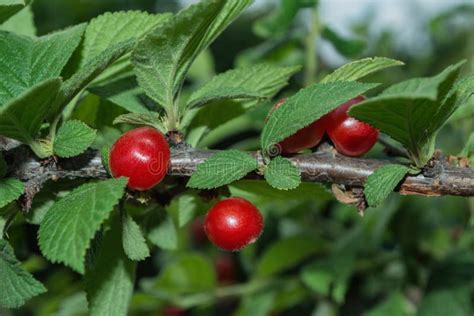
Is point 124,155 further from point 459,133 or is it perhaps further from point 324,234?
point 459,133

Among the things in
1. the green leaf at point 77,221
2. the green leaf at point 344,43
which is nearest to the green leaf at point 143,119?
the green leaf at point 77,221

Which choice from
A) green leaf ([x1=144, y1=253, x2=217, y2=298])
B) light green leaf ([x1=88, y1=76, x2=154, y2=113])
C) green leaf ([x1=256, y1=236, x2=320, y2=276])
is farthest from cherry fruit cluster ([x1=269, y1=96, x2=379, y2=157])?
green leaf ([x1=144, y1=253, x2=217, y2=298])

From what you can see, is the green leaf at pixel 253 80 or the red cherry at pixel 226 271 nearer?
Answer: the green leaf at pixel 253 80

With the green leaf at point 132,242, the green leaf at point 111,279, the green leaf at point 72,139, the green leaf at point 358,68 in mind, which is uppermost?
the green leaf at point 358,68

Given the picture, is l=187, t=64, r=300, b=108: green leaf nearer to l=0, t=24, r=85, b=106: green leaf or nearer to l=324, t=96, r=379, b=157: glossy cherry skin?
l=324, t=96, r=379, b=157: glossy cherry skin

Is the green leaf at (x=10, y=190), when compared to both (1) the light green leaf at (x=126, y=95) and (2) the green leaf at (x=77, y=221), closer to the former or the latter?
(2) the green leaf at (x=77, y=221)

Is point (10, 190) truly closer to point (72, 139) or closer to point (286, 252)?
point (72, 139)

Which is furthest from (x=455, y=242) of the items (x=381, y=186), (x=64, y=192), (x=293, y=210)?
(x=64, y=192)
